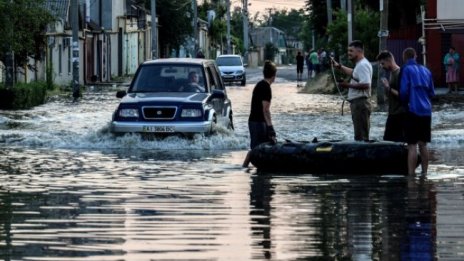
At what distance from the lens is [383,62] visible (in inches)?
761

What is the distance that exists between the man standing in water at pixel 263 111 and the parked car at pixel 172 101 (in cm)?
432

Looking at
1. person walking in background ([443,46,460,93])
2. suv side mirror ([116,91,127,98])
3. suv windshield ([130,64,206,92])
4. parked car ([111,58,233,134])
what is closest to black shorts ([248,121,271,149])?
parked car ([111,58,233,134])

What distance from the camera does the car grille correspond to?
Answer: 2420 centimetres

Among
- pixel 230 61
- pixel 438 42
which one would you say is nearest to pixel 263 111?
pixel 438 42

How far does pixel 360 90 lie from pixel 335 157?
6.77ft

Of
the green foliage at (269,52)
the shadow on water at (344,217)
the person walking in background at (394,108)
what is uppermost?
the green foliage at (269,52)

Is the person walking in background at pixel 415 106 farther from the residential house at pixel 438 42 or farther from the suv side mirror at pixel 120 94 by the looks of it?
the residential house at pixel 438 42

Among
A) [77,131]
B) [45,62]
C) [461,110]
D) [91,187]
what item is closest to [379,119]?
[461,110]

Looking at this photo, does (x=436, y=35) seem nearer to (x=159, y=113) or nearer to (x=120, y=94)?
(x=120, y=94)

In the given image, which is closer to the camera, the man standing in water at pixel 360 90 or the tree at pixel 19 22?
the man standing in water at pixel 360 90

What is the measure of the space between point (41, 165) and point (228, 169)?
9.36 feet

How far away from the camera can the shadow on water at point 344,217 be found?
10992 mm

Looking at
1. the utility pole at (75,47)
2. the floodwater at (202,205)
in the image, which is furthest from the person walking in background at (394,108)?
the utility pole at (75,47)

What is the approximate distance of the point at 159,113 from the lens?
2428cm
